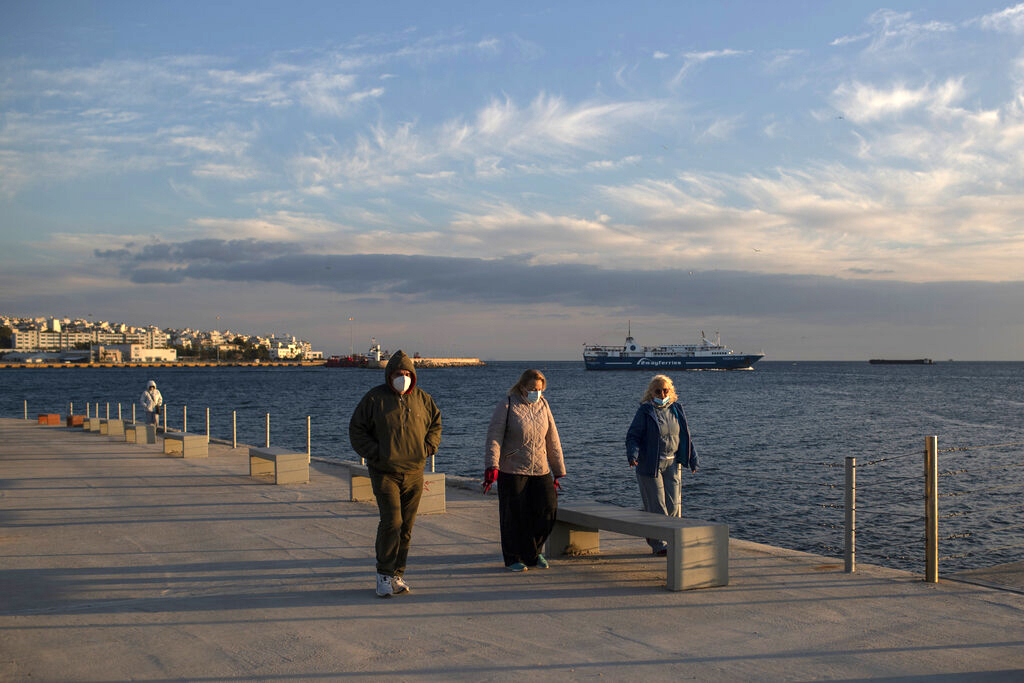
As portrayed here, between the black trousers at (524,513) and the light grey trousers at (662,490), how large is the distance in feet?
3.71

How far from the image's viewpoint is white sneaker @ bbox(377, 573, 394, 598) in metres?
6.06

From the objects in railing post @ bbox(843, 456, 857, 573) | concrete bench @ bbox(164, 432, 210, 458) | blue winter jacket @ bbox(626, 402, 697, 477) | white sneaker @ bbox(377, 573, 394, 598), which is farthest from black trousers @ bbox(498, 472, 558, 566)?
concrete bench @ bbox(164, 432, 210, 458)

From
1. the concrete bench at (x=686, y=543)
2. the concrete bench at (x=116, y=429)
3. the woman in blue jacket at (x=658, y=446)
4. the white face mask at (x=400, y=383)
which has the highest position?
the white face mask at (x=400, y=383)

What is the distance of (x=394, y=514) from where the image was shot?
6.12 metres

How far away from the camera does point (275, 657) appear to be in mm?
4785

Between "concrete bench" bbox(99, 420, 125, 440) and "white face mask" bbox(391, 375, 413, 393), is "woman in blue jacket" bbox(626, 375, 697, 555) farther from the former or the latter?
"concrete bench" bbox(99, 420, 125, 440)

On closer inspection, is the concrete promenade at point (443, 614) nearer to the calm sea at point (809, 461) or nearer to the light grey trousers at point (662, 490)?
the light grey trousers at point (662, 490)

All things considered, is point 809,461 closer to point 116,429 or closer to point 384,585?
point 384,585

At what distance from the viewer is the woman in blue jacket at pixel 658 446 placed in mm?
7602

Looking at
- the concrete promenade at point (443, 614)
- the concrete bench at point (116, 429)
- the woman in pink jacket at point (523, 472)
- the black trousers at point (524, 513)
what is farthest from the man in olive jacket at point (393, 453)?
the concrete bench at point (116, 429)

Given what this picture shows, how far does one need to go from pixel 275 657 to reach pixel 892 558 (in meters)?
10.4

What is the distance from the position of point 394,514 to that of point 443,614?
84 centimetres

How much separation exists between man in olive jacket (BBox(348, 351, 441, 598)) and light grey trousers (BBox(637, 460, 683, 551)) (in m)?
2.41

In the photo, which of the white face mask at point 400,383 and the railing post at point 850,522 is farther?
the railing post at point 850,522
